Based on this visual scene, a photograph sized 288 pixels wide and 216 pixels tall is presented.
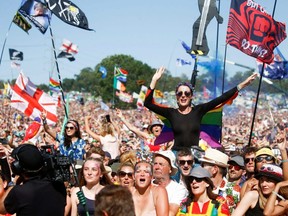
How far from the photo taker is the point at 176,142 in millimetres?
7027

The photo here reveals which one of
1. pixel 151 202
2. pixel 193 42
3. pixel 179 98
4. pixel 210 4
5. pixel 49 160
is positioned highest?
pixel 210 4

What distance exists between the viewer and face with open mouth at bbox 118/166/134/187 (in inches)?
234

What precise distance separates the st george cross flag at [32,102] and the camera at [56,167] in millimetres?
9034

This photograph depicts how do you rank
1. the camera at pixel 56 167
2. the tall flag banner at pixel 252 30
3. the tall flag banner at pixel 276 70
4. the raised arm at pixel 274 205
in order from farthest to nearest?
1. the tall flag banner at pixel 276 70
2. the tall flag banner at pixel 252 30
3. the raised arm at pixel 274 205
4. the camera at pixel 56 167

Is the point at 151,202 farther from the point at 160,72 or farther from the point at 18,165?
the point at 160,72

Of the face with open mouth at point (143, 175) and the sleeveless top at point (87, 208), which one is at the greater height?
the face with open mouth at point (143, 175)

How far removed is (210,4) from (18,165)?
204 inches

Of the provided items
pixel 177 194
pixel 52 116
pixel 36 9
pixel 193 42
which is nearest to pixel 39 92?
pixel 52 116

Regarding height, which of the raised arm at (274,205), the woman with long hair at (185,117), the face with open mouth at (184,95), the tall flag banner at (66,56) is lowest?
the raised arm at (274,205)

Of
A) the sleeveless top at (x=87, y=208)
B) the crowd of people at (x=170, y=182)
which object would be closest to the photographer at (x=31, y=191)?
the crowd of people at (x=170, y=182)

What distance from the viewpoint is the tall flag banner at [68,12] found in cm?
1198

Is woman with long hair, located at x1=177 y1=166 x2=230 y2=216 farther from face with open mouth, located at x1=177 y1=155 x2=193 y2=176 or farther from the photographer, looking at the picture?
the photographer

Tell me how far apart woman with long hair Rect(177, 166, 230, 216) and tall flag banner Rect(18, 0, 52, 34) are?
900 cm

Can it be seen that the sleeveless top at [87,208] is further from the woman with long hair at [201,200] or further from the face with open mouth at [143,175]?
the woman with long hair at [201,200]
